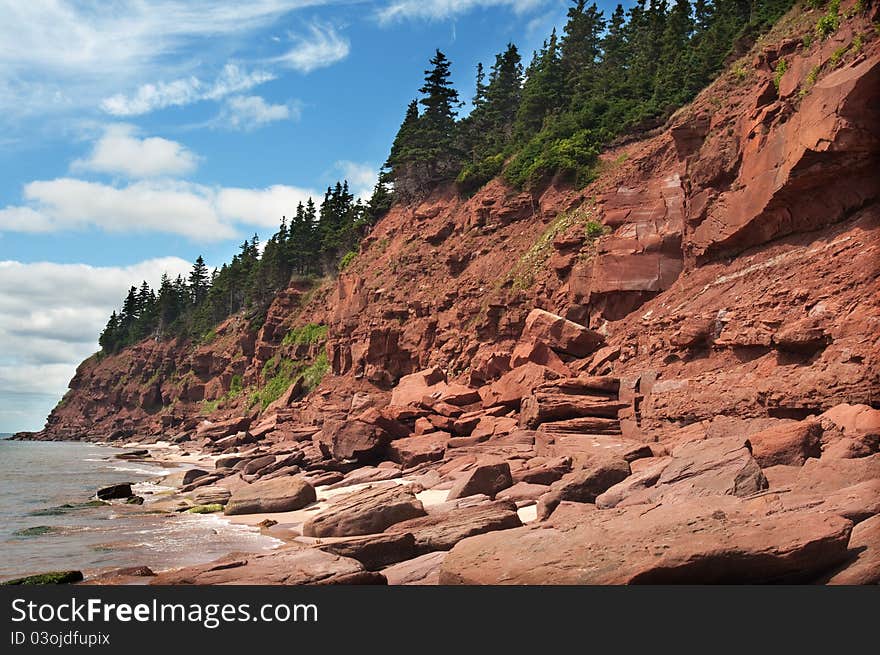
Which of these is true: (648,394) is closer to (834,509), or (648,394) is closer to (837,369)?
(837,369)

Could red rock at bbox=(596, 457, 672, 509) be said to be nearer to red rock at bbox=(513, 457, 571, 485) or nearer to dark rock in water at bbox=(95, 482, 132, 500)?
red rock at bbox=(513, 457, 571, 485)

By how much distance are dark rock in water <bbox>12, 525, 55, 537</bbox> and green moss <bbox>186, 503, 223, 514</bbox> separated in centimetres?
409

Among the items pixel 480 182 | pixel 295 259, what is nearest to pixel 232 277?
pixel 295 259

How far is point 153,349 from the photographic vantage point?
3681 inches

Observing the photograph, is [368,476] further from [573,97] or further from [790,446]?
[573,97]

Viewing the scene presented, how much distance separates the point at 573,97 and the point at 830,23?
2697 cm

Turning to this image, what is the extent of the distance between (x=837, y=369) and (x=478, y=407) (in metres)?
15.3

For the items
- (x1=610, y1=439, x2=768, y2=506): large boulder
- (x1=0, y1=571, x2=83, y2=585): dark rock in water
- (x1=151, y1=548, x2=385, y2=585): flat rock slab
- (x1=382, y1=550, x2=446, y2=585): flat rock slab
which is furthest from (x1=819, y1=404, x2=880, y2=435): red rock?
(x1=0, y1=571, x2=83, y2=585): dark rock in water

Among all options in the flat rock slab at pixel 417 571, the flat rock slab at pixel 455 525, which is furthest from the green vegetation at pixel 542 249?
the flat rock slab at pixel 417 571

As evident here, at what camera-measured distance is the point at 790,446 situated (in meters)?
11.7

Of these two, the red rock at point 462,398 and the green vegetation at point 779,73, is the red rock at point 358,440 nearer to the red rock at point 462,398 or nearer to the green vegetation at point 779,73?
the red rock at point 462,398

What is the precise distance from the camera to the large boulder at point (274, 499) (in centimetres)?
1895

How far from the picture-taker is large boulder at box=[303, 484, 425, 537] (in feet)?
43.0

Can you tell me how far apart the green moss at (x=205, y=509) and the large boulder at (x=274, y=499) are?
1.26 m
